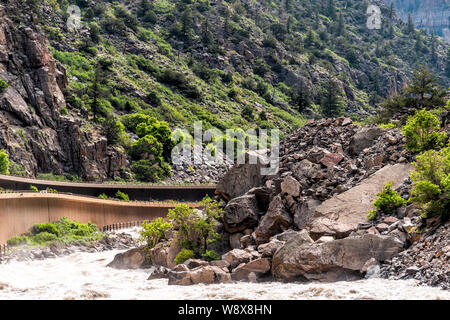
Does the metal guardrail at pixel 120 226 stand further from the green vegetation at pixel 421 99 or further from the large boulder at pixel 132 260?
the green vegetation at pixel 421 99

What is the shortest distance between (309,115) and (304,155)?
102 meters

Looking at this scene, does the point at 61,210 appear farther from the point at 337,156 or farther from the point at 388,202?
the point at 388,202

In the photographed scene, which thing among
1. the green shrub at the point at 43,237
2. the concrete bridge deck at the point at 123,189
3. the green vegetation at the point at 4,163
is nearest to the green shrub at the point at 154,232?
the green shrub at the point at 43,237

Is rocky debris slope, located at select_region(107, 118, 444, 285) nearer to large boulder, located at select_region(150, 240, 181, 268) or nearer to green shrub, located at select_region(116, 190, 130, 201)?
large boulder, located at select_region(150, 240, 181, 268)

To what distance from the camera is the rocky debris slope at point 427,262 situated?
23391 mm

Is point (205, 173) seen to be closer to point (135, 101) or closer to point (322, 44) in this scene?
point (135, 101)

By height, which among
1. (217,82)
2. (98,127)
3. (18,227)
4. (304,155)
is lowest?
(18,227)

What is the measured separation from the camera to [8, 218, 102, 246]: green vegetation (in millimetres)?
47750

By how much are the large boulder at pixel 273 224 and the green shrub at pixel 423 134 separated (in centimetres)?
858

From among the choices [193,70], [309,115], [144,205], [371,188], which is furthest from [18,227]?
[309,115]

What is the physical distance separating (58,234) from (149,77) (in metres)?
73.8

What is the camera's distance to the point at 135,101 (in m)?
106

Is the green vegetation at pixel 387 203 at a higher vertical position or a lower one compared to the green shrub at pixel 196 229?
higher

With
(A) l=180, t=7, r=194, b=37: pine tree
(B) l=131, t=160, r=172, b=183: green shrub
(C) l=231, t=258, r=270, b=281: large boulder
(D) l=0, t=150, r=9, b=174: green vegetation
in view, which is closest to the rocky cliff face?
(B) l=131, t=160, r=172, b=183: green shrub
